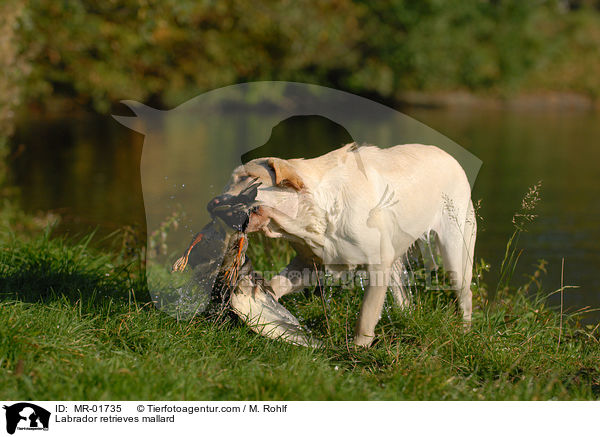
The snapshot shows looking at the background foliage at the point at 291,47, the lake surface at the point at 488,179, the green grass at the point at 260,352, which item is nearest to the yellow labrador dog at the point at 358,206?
the green grass at the point at 260,352

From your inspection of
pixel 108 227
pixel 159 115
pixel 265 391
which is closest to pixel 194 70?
pixel 108 227

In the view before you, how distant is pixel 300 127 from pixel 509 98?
18975mm

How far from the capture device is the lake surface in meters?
8.66

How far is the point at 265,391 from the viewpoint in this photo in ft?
12.1

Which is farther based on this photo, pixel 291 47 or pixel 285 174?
pixel 291 47

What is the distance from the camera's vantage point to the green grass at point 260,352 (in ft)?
12.0

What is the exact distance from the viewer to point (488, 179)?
567 inches

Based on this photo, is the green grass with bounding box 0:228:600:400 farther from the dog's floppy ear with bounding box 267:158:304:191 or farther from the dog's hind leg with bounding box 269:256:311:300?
the dog's floppy ear with bounding box 267:158:304:191

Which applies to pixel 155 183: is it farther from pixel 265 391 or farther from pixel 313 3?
pixel 313 3

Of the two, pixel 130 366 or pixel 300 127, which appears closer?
pixel 130 366

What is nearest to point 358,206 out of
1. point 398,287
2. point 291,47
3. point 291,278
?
point 291,278
